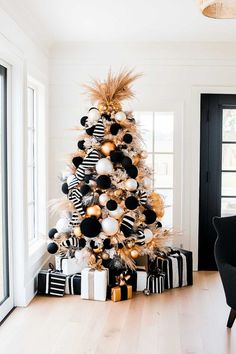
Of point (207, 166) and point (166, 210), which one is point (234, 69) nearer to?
point (207, 166)

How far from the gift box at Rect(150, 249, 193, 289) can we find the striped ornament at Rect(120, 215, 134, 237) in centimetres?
60

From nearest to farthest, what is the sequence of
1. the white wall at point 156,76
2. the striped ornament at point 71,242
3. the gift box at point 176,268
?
1. the striped ornament at point 71,242
2. the gift box at point 176,268
3. the white wall at point 156,76

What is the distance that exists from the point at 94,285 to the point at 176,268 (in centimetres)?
91

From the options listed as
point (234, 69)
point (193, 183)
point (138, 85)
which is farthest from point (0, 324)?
point (234, 69)

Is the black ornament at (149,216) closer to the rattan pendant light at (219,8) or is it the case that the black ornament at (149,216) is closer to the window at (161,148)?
the window at (161,148)

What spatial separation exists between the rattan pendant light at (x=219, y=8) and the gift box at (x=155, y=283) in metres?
2.57

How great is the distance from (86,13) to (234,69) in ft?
6.18

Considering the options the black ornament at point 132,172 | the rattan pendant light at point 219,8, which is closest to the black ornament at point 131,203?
the black ornament at point 132,172

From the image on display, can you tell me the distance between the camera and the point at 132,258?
382cm

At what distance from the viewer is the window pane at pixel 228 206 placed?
4723 mm

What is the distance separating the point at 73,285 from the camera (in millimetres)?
3932

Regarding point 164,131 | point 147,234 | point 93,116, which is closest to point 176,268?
point 147,234

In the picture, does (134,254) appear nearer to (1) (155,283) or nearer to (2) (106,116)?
(1) (155,283)

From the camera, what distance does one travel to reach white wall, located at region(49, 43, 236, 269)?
4.56m
